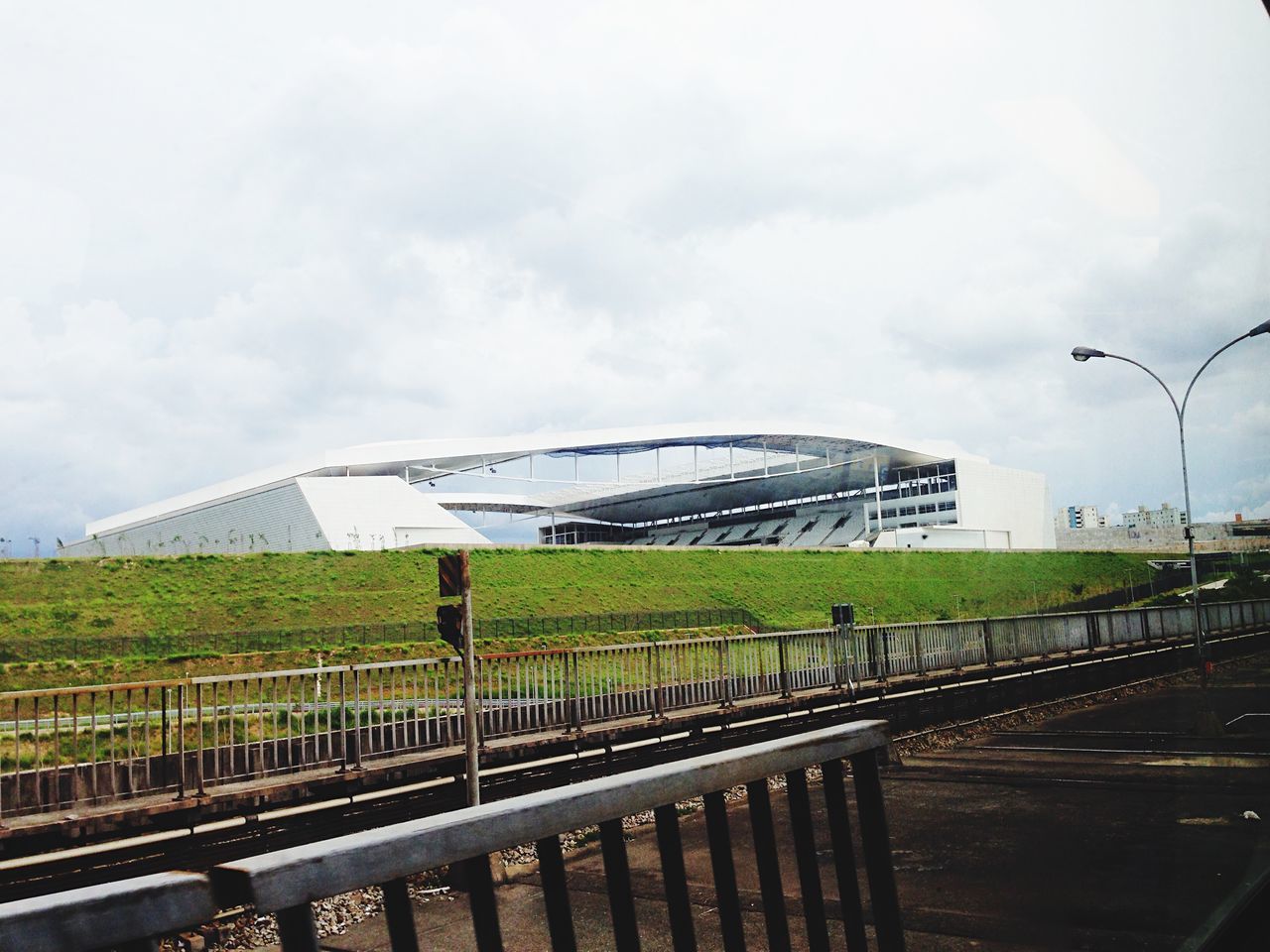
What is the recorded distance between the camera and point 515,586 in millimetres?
29141

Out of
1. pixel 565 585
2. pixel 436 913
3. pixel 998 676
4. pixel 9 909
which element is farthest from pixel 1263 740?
pixel 565 585

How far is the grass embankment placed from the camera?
22.9m

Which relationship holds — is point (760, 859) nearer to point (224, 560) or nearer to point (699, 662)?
point (699, 662)

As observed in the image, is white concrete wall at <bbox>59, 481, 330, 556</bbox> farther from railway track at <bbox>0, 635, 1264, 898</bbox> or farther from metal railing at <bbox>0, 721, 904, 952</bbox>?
metal railing at <bbox>0, 721, 904, 952</bbox>

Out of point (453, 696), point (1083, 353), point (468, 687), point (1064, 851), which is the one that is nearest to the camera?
point (1083, 353)

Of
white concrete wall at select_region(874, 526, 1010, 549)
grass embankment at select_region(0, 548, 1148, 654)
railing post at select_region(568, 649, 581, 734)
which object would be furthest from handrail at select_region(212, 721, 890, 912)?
white concrete wall at select_region(874, 526, 1010, 549)

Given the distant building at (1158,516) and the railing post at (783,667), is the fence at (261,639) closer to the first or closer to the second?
the railing post at (783,667)

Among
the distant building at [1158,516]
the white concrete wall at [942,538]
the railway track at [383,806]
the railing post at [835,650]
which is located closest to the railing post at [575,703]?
the railway track at [383,806]

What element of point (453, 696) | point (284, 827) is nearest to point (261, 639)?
point (453, 696)

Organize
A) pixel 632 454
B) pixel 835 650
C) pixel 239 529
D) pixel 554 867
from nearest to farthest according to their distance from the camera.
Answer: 1. pixel 554 867
2. pixel 835 650
3. pixel 239 529
4. pixel 632 454

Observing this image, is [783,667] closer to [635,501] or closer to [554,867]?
[554,867]

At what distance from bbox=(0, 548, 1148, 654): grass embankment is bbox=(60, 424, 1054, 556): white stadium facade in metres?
1.90

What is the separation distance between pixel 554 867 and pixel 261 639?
72.9 ft

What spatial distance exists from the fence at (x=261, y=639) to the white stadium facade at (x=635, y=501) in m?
10.8
